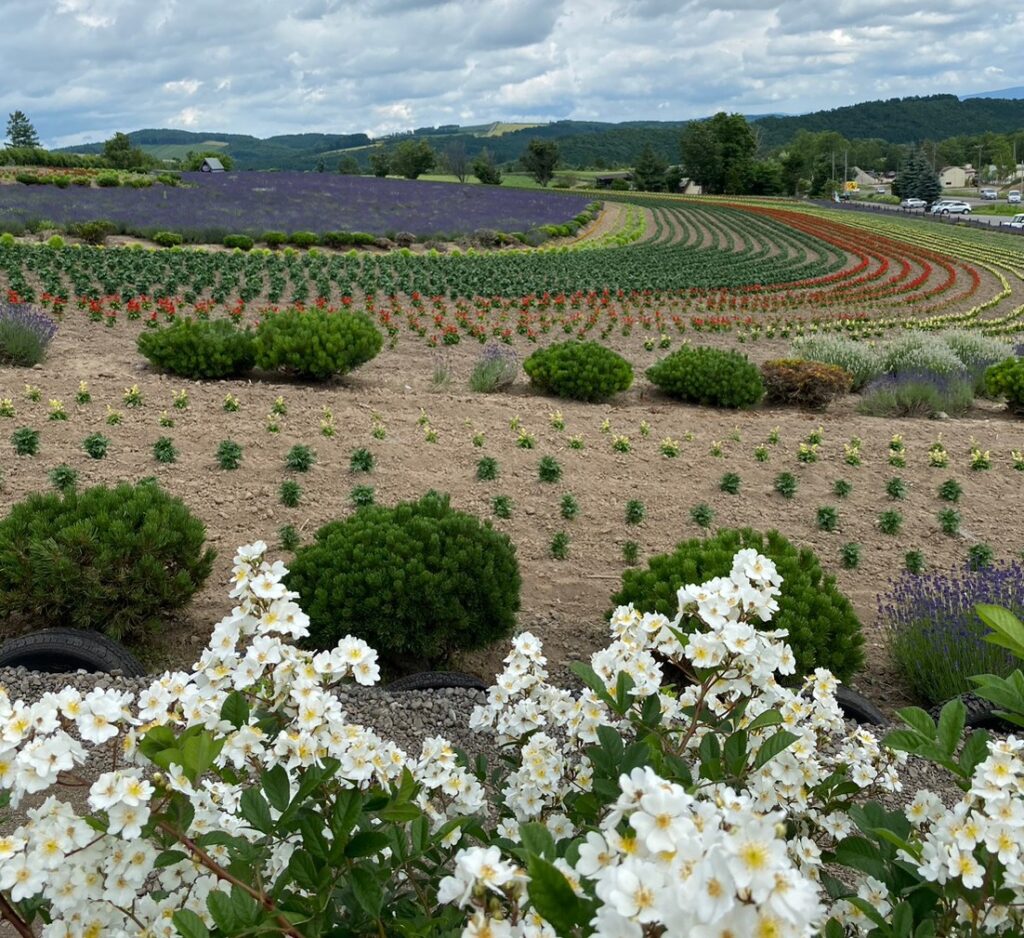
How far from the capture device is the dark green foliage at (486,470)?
302 inches

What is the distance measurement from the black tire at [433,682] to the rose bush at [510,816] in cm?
199

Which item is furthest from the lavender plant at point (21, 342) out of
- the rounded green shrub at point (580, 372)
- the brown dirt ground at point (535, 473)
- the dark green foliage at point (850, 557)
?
the dark green foliage at point (850, 557)

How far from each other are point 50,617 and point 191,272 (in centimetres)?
1735

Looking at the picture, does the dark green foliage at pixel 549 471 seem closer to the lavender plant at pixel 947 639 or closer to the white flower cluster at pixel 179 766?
the lavender plant at pixel 947 639

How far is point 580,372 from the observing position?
10891mm

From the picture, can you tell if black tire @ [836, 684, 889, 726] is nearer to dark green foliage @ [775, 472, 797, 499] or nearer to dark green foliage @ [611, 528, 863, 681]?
dark green foliage @ [611, 528, 863, 681]

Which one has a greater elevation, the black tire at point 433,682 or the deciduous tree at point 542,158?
the deciduous tree at point 542,158

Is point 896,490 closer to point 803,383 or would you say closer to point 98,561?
point 803,383

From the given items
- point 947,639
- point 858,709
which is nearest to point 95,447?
point 858,709

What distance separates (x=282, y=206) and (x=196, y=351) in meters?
29.7

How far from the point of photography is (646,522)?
23.6ft

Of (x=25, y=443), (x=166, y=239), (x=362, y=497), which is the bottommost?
(x=362, y=497)

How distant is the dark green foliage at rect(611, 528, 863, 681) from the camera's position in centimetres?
→ 455

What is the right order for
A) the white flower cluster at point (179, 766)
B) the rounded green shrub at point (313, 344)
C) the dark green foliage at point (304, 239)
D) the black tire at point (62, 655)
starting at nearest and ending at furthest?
the white flower cluster at point (179, 766) < the black tire at point (62, 655) < the rounded green shrub at point (313, 344) < the dark green foliage at point (304, 239)
